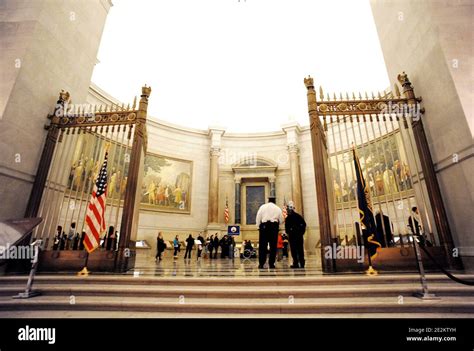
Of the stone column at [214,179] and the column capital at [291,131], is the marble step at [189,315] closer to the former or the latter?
the stone column at [214,179]

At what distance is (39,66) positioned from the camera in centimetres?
579

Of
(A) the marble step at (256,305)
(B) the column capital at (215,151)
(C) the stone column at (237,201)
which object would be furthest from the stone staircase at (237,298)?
(B) the column capital at (215,151)

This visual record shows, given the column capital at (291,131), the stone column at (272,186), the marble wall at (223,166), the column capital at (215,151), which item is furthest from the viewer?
the column capital at (215,151)

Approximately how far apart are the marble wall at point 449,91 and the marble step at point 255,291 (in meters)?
1.90

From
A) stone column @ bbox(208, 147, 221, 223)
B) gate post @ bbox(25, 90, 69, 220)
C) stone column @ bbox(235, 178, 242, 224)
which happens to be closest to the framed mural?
stone column @ bbox(208, 147, 221, 223)

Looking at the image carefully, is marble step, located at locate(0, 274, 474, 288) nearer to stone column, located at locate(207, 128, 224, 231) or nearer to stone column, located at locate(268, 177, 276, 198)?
stone column, located at locate(207, 128, 224, 231)

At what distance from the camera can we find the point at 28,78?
548cm

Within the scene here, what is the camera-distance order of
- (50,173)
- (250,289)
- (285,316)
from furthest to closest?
(50,173), (250,289), (285,316)

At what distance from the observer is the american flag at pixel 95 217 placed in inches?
201
